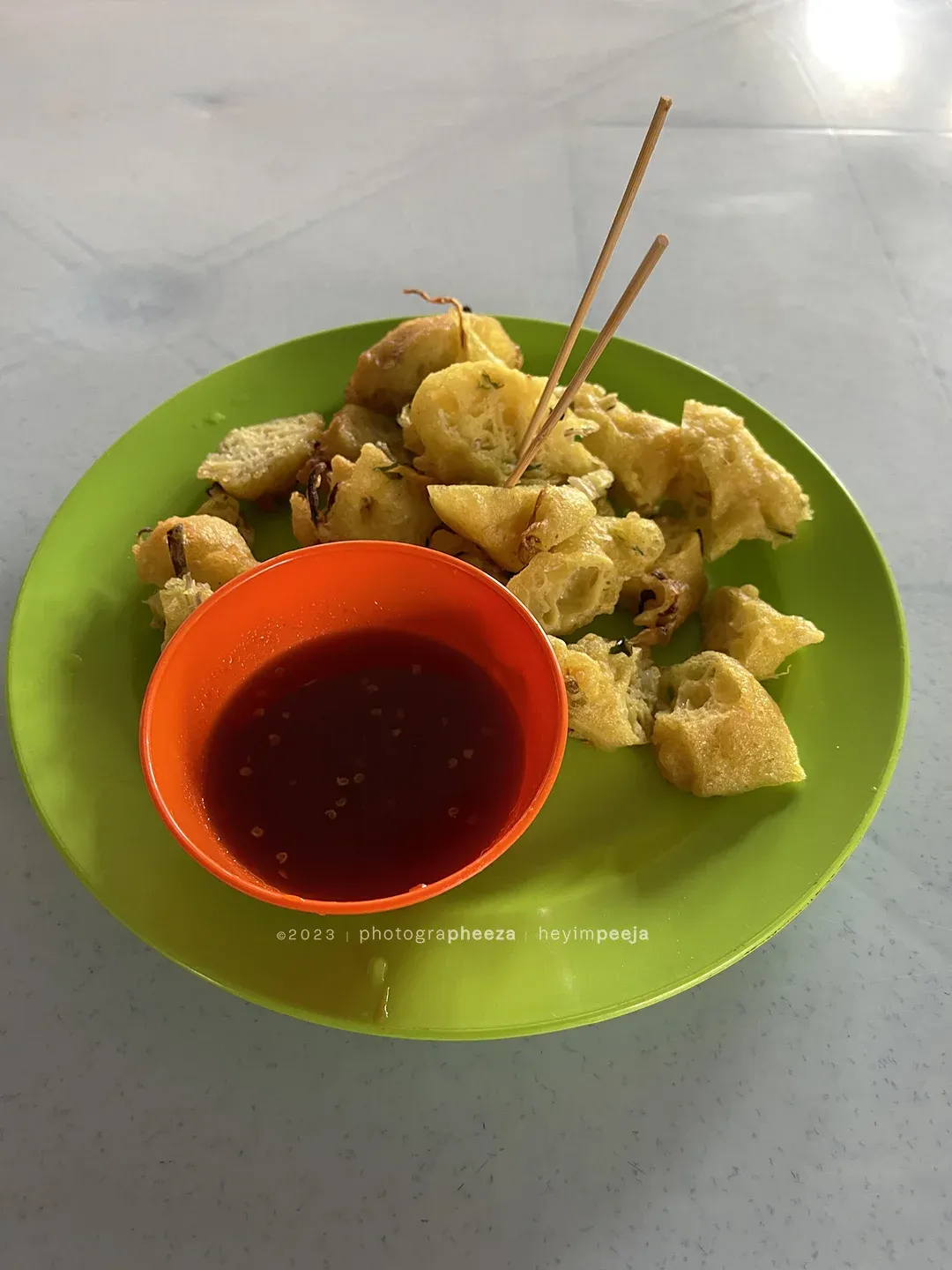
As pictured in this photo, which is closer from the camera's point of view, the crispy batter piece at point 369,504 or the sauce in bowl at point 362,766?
the sauce in bowl at point 362,766

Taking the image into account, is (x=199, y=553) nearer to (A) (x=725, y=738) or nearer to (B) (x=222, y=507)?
(B) (x=222, y=507)

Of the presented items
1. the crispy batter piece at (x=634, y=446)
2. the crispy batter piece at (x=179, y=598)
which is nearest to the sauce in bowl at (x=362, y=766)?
the crispy batter piece at (x=179, y=598)

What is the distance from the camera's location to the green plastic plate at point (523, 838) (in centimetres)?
106

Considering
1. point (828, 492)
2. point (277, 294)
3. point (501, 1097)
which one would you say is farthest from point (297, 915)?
point (277, 294)

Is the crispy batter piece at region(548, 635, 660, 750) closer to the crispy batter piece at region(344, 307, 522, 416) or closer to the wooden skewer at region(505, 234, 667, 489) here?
the wooden skewer at region(505, 234, 667, 489)

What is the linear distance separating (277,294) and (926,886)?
1.94 m

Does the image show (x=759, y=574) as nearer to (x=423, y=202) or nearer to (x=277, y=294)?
(x=277, y=294)

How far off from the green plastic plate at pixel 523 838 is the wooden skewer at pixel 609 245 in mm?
467

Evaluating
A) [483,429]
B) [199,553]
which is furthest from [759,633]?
[199,553]

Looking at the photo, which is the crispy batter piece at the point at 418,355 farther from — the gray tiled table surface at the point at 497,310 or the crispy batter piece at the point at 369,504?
the gray tiled table surface at the point at 497,310

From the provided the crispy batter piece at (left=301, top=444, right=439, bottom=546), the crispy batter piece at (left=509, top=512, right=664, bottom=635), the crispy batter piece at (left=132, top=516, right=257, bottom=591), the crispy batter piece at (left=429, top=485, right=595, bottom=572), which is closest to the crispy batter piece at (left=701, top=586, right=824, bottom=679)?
the crispy batter piece at (left=509, top=512, right=664, bottom=635)

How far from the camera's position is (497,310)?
2.23m

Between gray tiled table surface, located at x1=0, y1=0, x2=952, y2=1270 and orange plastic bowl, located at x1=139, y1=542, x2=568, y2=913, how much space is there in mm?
390

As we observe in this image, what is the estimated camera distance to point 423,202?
253 centimetres
